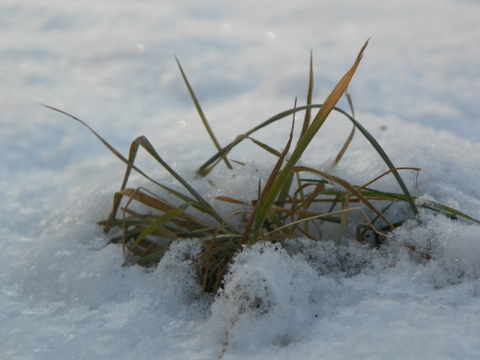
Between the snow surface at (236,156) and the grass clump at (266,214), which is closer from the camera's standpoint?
the snow surface at (236,156)

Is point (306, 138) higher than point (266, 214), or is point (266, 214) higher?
point (306, 138)

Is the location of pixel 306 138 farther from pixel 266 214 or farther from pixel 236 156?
pixel 236 156

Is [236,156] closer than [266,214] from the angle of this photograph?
No

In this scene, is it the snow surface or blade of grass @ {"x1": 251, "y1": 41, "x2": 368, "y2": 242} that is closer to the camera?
the snow surface

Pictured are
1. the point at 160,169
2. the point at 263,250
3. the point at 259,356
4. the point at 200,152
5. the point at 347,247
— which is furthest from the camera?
the point at 200,152

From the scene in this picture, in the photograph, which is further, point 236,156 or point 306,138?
point 236,156

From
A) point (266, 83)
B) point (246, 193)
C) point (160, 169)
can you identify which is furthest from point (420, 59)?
point (246, 193)

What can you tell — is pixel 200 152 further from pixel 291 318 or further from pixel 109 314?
pixel 291 318

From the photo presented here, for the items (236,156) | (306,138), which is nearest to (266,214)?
(306,138)
